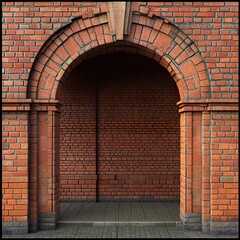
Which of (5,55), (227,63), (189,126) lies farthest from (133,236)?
(5,55)

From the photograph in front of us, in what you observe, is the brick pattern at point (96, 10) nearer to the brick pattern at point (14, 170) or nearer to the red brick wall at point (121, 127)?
the brick pattern at point (14, 170)

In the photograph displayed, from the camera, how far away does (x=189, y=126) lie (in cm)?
571

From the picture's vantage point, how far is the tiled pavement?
5.55 metres

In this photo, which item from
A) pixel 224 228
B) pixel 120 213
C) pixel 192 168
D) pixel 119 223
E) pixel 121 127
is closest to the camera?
pixel 224 228

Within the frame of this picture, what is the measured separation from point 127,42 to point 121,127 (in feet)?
8.71

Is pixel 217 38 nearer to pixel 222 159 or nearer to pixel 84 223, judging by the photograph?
pixel 222 159

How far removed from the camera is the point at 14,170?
221 inches

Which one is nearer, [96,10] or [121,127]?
[96,10]

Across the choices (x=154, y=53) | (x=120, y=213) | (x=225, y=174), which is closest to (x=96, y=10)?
(x=154, y=53)

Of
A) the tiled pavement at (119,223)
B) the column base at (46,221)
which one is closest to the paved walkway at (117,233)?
the tiled pavement at (119,223)

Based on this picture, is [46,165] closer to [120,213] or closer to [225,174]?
[120,213]

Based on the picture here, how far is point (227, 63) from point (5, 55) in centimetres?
394

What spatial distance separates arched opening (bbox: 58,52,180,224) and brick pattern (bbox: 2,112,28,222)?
7.35 ft

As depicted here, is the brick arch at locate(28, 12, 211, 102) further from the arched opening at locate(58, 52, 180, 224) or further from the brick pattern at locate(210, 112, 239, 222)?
the arched opening at locate(58, 52, 180, 224)
